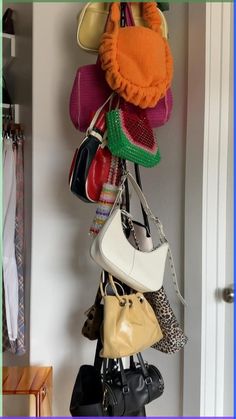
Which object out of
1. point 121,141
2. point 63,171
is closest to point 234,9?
point 121,141

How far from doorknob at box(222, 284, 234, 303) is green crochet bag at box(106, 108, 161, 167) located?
0.42 m

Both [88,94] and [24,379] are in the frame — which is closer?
[88,94]

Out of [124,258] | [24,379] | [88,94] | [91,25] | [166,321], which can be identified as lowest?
[24,379]

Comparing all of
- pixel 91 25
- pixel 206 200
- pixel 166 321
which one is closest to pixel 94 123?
pixel 91 25

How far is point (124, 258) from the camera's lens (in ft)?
3.14

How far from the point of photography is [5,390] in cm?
109

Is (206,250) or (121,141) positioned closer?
(121,141)

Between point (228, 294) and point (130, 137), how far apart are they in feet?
1.69

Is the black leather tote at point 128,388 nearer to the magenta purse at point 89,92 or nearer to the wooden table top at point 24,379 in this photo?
the wooden table top at point 24,379

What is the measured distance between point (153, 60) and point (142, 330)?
61 cm

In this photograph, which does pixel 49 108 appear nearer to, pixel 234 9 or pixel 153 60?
pixel 153 60

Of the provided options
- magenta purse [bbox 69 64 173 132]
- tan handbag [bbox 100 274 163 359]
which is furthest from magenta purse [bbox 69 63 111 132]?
tan handbag [bbox 100 274 163 359]

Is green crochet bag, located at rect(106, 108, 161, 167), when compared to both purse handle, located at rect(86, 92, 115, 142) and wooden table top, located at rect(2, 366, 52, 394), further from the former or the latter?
wooden table top, located at rect(2, 366, 52, 394)

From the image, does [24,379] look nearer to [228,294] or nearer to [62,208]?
[62,208]
